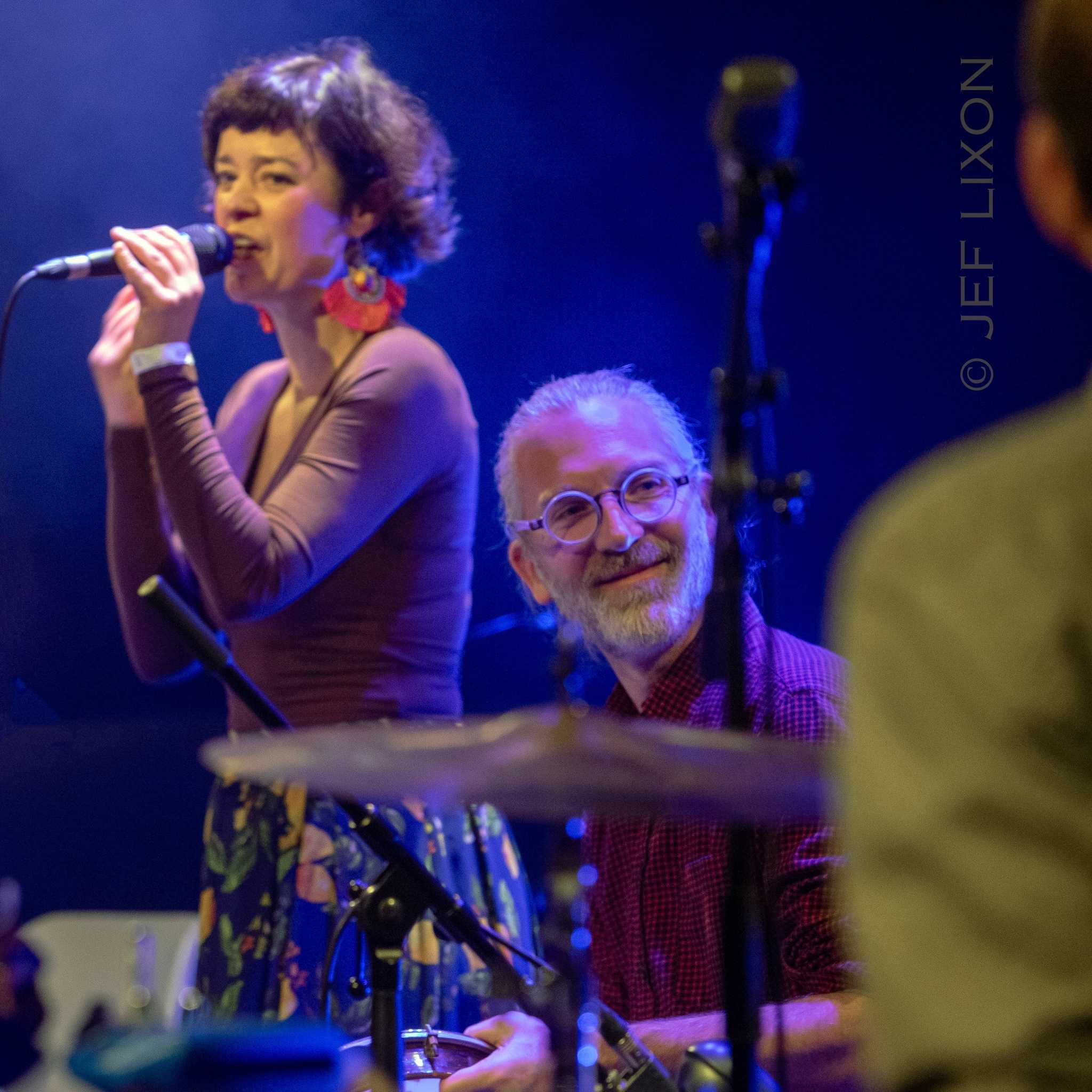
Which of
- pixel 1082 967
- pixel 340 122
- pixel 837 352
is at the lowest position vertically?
pixel 1082 967

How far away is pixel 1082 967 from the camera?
0.54 m

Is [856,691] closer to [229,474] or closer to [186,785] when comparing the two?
[229,474]

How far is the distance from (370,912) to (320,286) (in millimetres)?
1330

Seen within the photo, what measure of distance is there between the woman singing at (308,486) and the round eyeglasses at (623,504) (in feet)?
0.78

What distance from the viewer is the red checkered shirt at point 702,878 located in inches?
62.8

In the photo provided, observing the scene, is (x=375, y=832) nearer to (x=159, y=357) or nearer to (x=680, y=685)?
(x=680, y=685)

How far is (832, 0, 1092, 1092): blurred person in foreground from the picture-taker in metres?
0.54

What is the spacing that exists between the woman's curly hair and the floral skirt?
981 mm

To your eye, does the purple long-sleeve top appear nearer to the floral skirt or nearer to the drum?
the floral skirt

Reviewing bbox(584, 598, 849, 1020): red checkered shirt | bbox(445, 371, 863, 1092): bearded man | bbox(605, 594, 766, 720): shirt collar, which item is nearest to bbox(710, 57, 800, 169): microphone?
bbox(445, 371, 863, 1092): bearded man

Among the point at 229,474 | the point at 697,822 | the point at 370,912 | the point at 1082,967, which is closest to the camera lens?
the point at 1082,967

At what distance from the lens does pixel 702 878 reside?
173cm

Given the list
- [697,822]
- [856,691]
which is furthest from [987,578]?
[697,822]

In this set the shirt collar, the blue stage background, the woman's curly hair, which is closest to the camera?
the shirt collar
